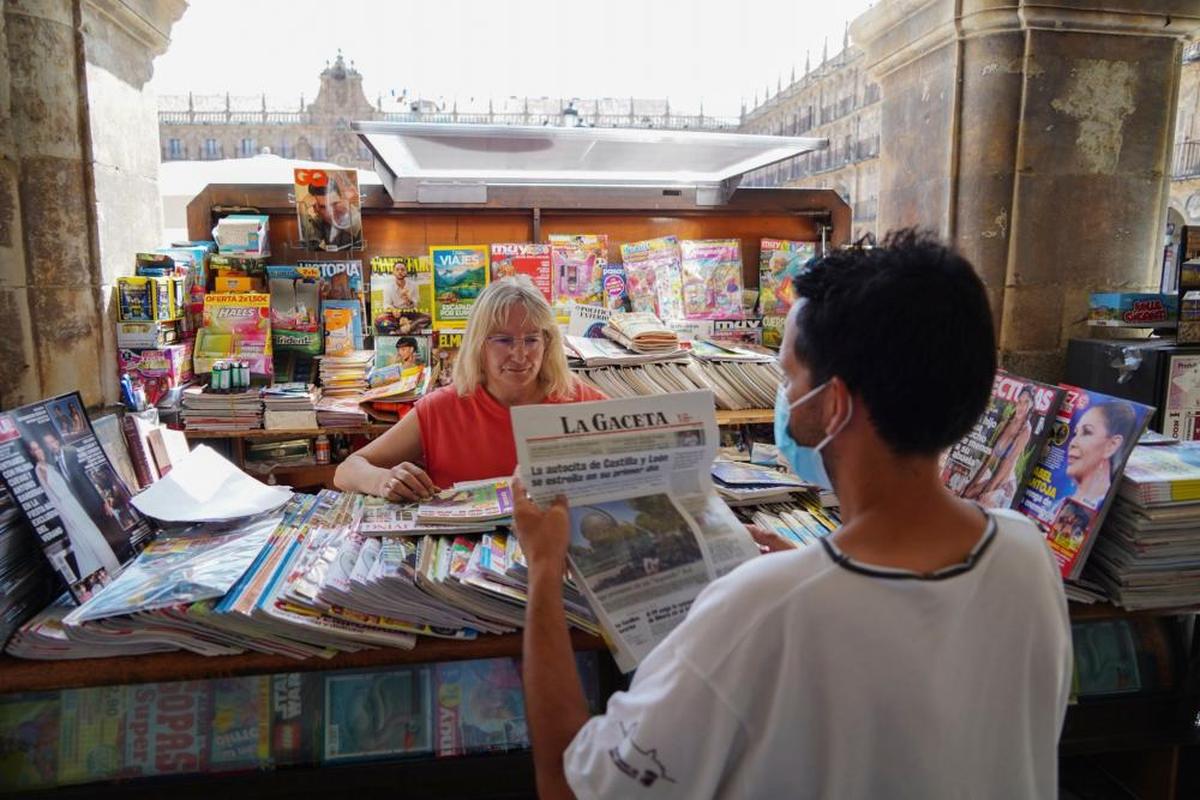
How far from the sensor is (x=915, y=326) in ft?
2.48

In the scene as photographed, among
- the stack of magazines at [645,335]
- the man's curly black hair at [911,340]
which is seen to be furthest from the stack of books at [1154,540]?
the stack of magazines at [645,335]

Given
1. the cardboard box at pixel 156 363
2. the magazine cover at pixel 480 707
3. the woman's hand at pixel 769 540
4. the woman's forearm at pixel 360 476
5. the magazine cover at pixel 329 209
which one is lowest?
the magazine cover at pixel 480 707

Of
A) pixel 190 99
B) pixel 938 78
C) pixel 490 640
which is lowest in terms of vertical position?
pixel 490 640

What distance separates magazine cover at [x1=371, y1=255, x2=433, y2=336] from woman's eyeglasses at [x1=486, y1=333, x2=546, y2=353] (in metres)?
1.20

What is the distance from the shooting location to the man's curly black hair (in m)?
Answer: 0.76

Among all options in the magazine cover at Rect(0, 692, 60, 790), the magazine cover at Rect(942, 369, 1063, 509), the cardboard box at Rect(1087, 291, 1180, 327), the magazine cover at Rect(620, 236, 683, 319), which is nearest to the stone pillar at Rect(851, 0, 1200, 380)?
the cardboard box at Rect(1087, 291, 1180, 327)

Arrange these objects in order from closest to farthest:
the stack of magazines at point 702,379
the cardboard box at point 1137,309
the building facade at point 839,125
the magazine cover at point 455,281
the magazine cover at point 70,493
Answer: the magazine cover at point 70,493
the cardboard box at point 1137,309
the stack of magazines at point 702,379
the magazine cover at point 455,281
the building facade at point 839,125

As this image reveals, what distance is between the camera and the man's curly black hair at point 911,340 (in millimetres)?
757

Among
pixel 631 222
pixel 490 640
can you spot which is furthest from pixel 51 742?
pixel 631 222

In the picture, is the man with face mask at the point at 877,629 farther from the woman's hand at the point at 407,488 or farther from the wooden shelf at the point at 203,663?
the woman's hand at the point at 407,488

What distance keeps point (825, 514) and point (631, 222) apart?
2.32 meters

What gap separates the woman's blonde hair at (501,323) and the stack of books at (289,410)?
2.88ft

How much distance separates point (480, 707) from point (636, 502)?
0.62 m

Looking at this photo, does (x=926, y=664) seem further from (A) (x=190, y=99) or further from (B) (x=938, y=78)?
(A) (x=190, y=99)
